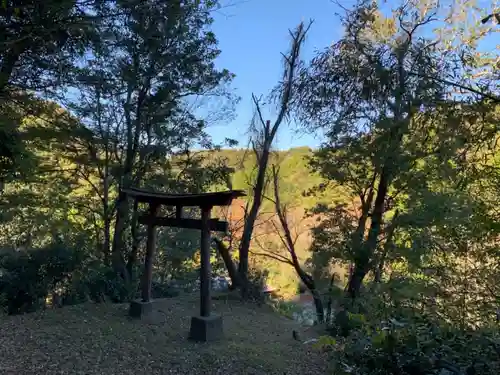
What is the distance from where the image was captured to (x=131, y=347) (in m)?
3.61

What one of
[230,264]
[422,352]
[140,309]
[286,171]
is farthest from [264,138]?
[422,352]

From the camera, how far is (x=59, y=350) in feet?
11.0

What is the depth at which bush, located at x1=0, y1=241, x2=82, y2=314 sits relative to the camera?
4.98m

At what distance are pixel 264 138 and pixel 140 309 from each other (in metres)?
3.80

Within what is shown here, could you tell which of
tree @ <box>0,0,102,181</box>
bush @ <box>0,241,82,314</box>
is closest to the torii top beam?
tree @ <box>0,0,102,181</box>

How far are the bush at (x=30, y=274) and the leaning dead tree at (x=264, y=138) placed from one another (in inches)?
113

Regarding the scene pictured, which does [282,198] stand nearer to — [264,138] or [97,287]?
[264,138]

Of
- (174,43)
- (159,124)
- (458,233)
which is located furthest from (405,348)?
(174,43)

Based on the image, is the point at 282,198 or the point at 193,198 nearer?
the point at 193,198

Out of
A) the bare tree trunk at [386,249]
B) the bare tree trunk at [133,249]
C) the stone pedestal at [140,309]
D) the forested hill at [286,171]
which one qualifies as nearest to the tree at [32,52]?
the stone pedestal at [140,309]

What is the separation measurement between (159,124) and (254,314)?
3254mm

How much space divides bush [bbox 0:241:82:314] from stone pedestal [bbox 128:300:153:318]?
121 centimetres

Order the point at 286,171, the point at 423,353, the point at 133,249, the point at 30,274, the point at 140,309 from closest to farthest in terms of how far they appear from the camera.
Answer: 1. the point at 423,353
2. the point at 140,309
3. the point at 30,274
4. the point at 133,249
5. the point at 286,171

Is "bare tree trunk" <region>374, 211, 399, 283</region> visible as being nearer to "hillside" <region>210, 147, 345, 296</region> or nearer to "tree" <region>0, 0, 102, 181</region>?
"hillside" <region>210, 147, 345, 296</region>
